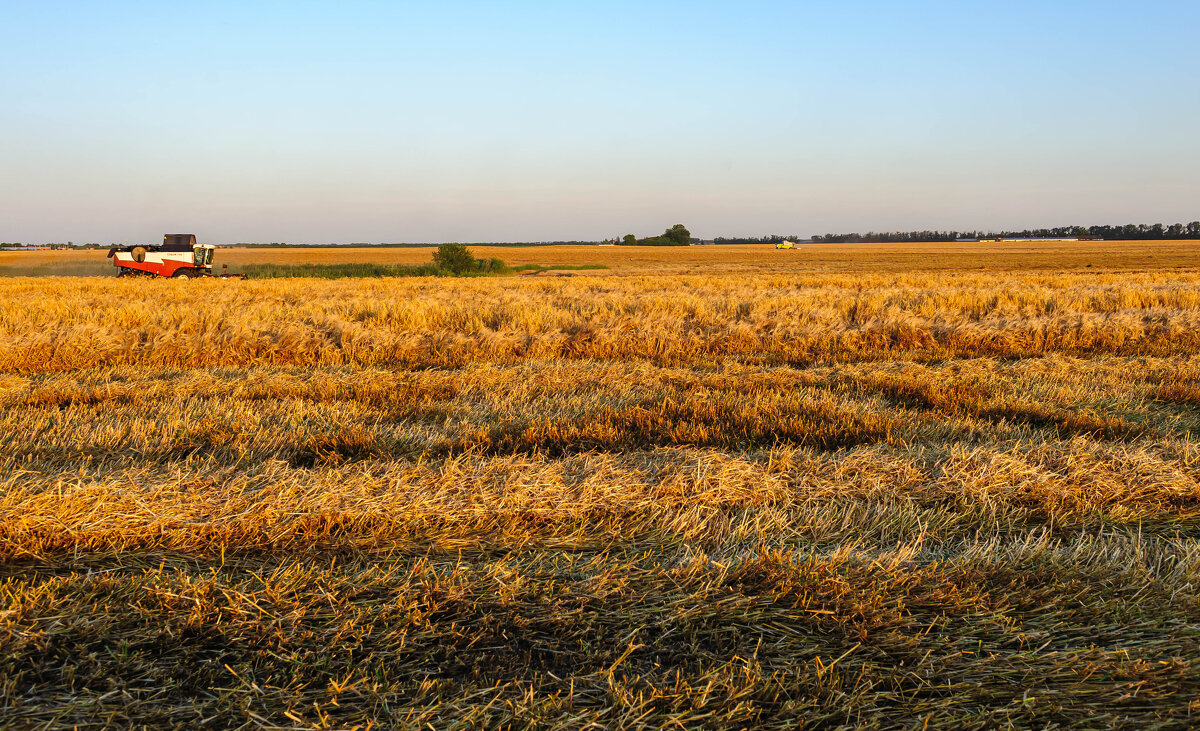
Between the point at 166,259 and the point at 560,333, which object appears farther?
the point at 166,259

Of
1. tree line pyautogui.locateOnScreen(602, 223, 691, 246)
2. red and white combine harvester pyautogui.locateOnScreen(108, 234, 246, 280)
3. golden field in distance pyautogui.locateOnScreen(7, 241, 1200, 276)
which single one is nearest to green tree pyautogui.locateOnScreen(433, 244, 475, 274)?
golden field in distance pyautogui.locateOnScreen(7, 241, 1200, 276)

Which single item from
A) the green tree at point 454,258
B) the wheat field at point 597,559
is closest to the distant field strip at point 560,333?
the wheat field at point 597,559

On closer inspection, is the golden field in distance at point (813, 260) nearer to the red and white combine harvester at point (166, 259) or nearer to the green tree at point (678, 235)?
the red and white combine harvester at point (166, 259)

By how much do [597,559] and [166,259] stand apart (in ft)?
117

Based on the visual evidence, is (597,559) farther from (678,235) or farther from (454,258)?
(678,235)

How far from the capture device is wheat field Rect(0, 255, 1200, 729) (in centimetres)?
213

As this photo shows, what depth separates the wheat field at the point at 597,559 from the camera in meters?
→ 2.13

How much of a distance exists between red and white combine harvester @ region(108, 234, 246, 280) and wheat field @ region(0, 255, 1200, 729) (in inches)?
1142

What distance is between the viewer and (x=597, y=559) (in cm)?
298

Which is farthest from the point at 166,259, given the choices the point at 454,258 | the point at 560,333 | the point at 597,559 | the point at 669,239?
the point at 669,239

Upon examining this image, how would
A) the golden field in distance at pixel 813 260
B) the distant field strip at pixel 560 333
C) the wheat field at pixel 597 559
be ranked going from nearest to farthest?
the wheat field at pixel 597 559 < the distant field strip at pixel 560 333 < the golden field in distance at pixel 813 260

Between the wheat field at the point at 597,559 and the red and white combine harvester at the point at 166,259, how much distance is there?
29016 mm

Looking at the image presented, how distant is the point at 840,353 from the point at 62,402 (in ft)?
30.7

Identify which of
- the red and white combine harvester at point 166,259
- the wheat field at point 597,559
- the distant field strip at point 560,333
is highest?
the red and white combine harvester at point 166,259
